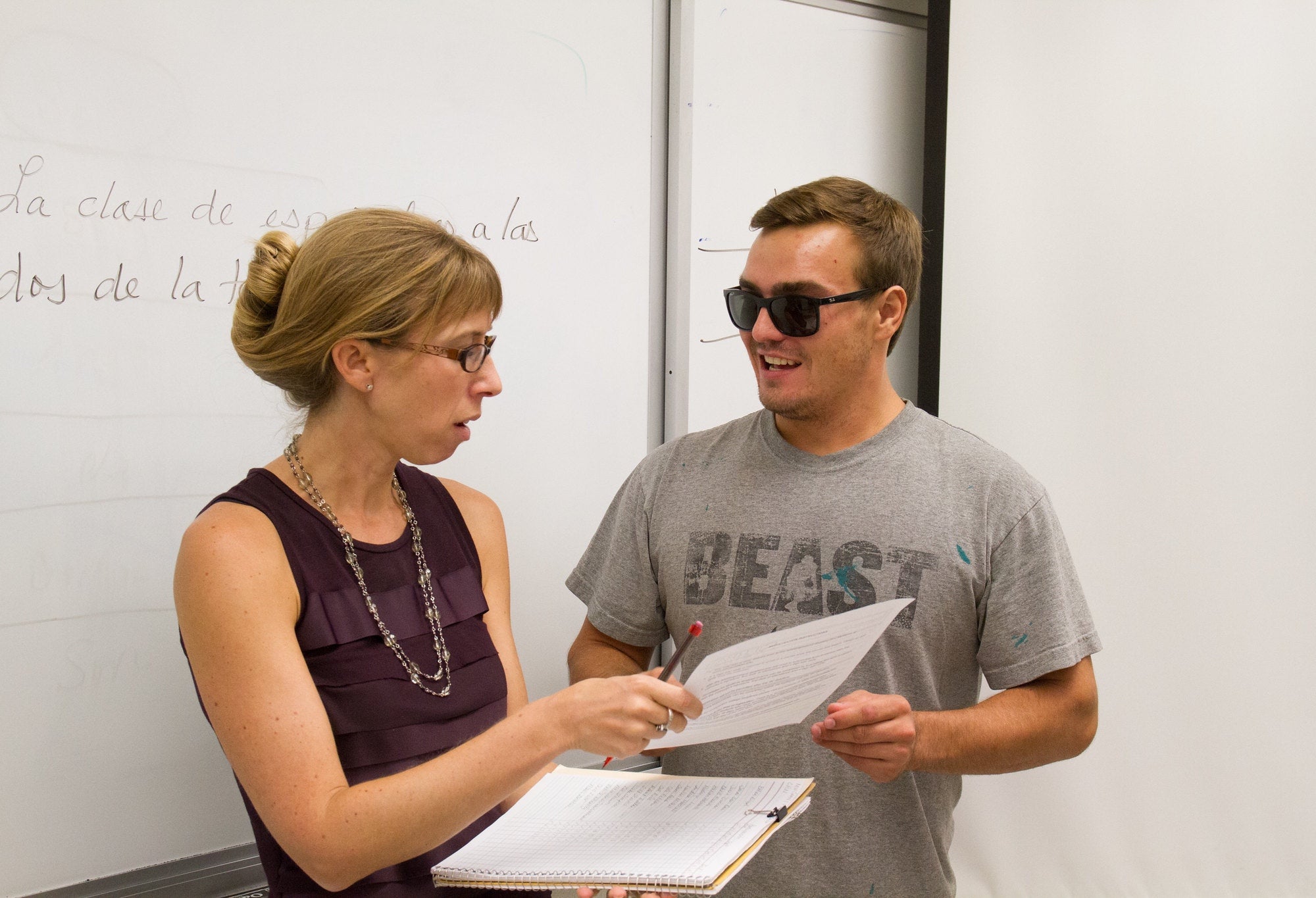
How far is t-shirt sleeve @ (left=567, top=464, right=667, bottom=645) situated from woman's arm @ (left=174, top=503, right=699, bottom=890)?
0.45 m

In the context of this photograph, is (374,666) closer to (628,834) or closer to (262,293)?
(628,834)

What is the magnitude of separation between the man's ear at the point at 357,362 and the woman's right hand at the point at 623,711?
1.62 ft

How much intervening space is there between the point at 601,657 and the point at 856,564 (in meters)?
0.45

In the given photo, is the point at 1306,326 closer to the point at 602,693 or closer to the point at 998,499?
the point at 998,499

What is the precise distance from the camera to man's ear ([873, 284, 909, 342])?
1635mm

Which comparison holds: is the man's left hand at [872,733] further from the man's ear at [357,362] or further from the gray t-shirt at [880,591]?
the man's ear at [357,362]

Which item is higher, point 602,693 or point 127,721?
point 602,693

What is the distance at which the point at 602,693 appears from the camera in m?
1.21

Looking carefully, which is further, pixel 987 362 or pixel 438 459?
pixel 987 362

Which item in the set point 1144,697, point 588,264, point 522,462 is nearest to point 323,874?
point 522,462

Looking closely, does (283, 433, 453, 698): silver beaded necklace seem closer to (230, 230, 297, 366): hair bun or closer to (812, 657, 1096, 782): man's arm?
(230, 230, 297, 366): hair bun

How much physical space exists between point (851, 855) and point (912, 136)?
1.73 metres

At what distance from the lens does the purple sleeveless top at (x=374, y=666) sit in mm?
1305

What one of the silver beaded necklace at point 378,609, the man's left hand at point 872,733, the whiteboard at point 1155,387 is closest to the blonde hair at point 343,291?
the silver beaded necklace at point 378,609
